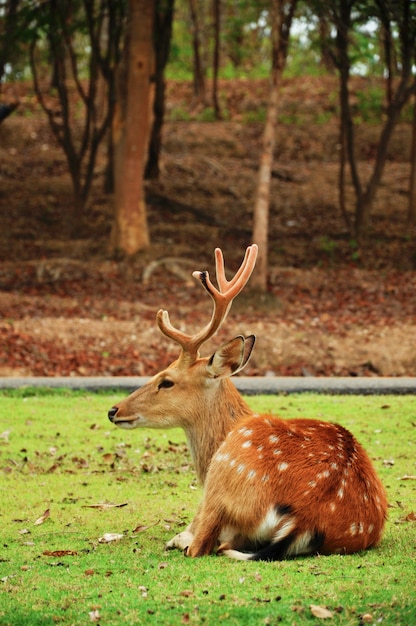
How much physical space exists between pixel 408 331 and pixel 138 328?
12.7ft

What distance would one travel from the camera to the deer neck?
5676mm

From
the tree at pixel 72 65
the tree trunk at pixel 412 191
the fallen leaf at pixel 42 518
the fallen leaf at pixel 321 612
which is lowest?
the fallen leaf at pixel 42 518

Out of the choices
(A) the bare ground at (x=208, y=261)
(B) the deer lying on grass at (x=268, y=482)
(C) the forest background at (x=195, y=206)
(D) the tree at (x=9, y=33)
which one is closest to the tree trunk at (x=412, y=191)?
(C) the forest background at (x=195, y=206)

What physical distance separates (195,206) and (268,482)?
17315mm

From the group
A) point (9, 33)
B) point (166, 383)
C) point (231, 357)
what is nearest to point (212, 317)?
point (231, 357)

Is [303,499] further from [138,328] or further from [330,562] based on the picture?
[138,328]

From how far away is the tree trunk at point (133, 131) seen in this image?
17.2 m

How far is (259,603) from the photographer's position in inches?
164

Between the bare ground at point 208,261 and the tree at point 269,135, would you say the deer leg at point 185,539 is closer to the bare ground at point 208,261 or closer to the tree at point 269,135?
the bare ground at point 208,261

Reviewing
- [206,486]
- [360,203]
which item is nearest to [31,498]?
[206,486]

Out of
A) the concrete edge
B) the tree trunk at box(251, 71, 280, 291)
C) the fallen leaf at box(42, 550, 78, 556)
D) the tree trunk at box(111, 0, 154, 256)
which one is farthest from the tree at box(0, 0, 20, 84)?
the fallen leaf at box(42, 550, 78, 556)

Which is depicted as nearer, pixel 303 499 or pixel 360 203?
pixel 303 499

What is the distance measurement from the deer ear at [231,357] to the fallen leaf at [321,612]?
166 cm

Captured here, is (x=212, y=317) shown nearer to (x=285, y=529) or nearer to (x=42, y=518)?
(x=285, y=529)
